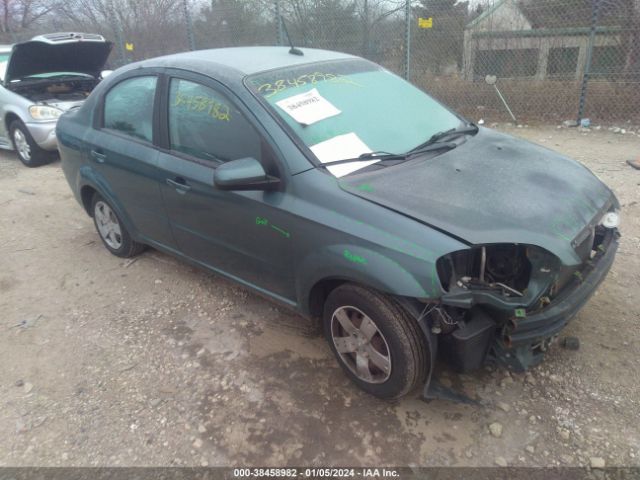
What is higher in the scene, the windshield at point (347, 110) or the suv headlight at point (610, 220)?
the windshield at point (347, 110)

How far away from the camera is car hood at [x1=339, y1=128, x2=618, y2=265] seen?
2141 millimetres

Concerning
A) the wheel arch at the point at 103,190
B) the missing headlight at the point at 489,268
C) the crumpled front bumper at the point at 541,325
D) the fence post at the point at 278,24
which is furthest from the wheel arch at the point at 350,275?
the fence post at the point at 278,24

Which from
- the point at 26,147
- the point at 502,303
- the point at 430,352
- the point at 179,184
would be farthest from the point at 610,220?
the point at 26,147

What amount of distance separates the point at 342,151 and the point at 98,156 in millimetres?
2223

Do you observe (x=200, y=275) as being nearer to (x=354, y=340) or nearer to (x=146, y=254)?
(x=146, y=254)

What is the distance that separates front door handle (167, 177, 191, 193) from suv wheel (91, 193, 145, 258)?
3.78 feet

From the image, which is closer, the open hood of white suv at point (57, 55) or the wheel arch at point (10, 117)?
the open hood of white suv at point (57, 55)

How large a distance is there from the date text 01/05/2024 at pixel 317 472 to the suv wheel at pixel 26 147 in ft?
22.2

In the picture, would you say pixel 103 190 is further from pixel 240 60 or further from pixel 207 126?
pixel 240 60

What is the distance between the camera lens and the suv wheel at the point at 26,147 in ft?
23.4

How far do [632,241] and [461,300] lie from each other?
2.82 meters

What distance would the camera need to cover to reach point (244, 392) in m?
2.71

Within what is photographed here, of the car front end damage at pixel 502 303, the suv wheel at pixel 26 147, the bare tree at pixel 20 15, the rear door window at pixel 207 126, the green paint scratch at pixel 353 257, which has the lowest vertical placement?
the suv wheel at pixel 26 147

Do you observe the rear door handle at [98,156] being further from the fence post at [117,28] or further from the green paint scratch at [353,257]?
the fence post at [117,28]
